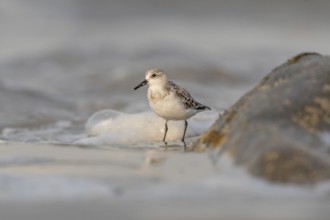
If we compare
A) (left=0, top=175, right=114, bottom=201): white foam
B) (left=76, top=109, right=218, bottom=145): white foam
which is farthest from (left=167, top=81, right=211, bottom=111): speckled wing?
(left=0, top=175, right=114, bottom=201): white foam

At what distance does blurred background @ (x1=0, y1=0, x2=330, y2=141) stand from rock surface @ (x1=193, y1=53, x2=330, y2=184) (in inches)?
187

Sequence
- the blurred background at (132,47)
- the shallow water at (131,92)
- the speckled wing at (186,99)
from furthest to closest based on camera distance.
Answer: the blurred background at (132,47) → the speckled wing at (186,99) → the shallow water at (131,92)

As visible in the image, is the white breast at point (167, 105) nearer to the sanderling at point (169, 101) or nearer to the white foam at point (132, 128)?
the sanderling at point (169, 101)

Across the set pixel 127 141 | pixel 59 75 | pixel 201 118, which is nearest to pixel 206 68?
pixel 59 75

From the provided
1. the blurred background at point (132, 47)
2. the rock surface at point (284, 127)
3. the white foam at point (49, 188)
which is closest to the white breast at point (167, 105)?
the rock surface at point (284, 127)

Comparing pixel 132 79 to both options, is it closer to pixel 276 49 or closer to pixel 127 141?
pixel 276 49

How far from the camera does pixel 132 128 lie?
6.79m

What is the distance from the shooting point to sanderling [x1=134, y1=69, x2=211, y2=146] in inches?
276

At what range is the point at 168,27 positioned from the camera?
56.3ft

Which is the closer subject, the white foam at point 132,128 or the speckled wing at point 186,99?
the white foam at point 132,128

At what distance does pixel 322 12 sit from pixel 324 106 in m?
13.2

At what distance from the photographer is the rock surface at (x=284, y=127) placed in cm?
377

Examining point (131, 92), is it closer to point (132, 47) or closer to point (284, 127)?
point (132, 47)

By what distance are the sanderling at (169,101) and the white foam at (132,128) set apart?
3.3 inches
